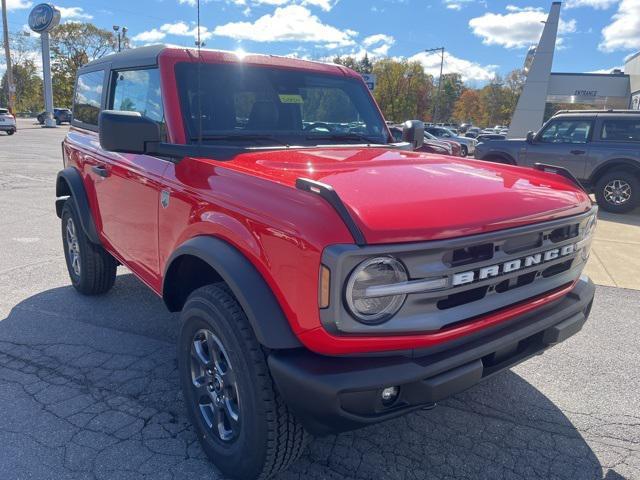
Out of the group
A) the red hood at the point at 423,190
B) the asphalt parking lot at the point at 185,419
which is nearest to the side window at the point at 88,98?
the asphalt parking lot at the point at 185,419

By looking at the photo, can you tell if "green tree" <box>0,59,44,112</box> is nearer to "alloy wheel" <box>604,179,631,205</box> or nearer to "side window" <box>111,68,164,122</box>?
"alloy wheel" <box>604,179,631,205</box>

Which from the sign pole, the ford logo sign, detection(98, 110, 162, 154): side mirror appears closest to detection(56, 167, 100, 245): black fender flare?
detection(98, 110, 162, 154): side mirror

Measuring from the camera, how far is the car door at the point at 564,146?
395 inches

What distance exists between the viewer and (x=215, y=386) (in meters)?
2.40

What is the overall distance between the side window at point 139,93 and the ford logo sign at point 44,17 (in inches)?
1394

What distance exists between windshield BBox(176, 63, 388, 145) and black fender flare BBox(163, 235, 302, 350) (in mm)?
908

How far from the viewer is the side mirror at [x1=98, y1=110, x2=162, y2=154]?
2588 millimetres

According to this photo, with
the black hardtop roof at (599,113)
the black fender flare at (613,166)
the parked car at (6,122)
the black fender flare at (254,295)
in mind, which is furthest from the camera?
the parked car at (6,122)

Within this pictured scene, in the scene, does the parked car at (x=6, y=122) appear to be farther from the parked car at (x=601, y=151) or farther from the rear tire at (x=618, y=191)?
the rear tire at (x=618, y=191)

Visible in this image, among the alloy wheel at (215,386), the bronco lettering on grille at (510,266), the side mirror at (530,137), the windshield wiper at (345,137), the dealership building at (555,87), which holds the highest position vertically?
the dealership building at (555,87)

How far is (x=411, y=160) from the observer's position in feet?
9.27

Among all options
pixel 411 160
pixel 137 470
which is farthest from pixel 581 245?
pixel 137 470

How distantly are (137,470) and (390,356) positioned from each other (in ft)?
4.60

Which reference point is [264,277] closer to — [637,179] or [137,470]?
[137,470]
